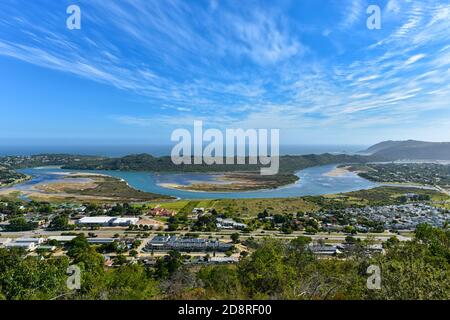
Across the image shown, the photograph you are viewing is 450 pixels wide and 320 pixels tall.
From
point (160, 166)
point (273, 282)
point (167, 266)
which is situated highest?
point (273, 282)

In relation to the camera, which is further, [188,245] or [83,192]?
[83,192]

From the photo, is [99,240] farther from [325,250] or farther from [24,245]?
[325,250]

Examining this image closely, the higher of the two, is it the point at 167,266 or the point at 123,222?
the point at 167,266

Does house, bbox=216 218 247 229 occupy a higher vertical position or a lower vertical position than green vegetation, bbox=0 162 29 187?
lower

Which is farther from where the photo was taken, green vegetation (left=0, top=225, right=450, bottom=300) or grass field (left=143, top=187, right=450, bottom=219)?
grass field (left=143, top=187, right=450, bottom=219)

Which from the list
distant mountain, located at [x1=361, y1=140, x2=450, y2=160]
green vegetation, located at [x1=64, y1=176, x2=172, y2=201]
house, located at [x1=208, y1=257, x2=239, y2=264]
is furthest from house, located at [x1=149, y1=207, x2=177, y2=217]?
distant mountain, located at [x1=361, y1=140, x2=450, y2=160]

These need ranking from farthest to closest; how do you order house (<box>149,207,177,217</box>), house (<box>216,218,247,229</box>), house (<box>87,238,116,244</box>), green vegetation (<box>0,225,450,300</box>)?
house (<box>149,207,177,217</box>)
house (<box>216,218,247,229</box>)
house (<box>87,238,116,244</box>)
green vegetation (<box>0,225,450,300</box>)

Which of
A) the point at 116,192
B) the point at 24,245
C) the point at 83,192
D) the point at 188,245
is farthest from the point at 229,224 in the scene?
the point at 83,192

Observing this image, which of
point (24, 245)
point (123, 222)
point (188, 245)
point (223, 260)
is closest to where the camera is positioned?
point (223, 260)

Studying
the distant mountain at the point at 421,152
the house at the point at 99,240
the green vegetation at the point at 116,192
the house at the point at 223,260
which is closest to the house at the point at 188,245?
the house at the point at 223,260

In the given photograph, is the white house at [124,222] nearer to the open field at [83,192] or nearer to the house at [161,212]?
the house at [161,212]

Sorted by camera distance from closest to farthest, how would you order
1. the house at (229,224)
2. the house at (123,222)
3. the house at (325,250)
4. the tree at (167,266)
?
the tree at (167,266), the house at (325,250), the house at (229,224), the house at (123,222)

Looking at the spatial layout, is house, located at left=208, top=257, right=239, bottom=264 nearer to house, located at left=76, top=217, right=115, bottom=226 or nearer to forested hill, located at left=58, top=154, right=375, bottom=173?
house, located at left=76, top=217, right=115, bottom=226
